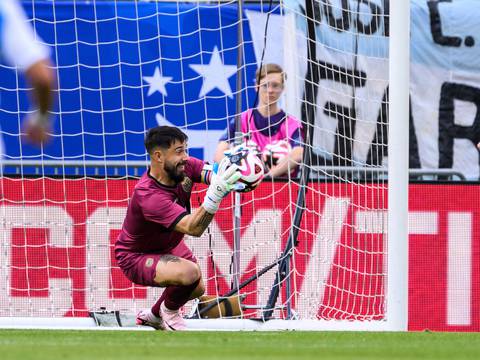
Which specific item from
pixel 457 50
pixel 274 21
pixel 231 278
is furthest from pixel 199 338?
pixel 457 50

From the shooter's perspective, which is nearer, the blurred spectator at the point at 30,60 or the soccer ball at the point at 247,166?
the blurred spectator at the point at 30,60

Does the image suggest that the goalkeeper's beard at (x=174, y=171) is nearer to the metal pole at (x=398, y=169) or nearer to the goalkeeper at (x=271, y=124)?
the goalkeeper at (x=271, y=124)

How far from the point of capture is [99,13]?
42.7ft

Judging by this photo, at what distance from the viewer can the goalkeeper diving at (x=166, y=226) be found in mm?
10125

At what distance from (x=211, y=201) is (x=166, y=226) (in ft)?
1.67

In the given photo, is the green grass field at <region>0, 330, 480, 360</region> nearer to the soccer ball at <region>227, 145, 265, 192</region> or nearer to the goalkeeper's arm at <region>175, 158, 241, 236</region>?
the goalkeeper's arm at <region>175, 158, 241, 236</region>

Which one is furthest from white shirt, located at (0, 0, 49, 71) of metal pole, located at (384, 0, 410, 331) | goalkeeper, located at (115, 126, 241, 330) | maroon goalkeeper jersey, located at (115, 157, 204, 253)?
metal pole, located at (384, 0, 410, 331)

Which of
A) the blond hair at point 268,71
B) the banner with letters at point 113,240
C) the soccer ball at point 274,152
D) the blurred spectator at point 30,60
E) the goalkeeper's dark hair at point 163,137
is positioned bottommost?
the banner with letters at point 113,240

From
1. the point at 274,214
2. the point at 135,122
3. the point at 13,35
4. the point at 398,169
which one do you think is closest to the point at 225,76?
the point at 135,122

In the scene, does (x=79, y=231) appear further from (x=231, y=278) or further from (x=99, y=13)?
(x=99, y=13)

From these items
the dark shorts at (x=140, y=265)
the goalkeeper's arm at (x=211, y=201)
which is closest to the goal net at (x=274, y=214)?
the dark shorts at (x=140, y=265)

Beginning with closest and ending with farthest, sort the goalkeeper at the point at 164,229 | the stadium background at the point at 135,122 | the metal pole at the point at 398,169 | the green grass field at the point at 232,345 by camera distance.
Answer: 1. the green grass field at the point at 232,345
2. the metal pole at the point at 398,169
3. the goalkeeper at the point at 164,229
4. the stadium background at the point at 135,122

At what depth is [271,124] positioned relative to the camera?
11766 mm

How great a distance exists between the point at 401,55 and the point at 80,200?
10.5ft
